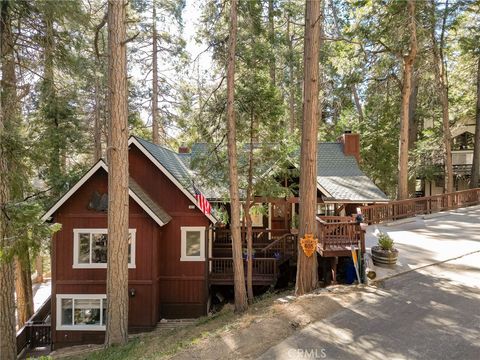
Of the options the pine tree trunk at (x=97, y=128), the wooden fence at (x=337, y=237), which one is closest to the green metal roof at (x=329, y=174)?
the wooden fence at (x=337, y=237)

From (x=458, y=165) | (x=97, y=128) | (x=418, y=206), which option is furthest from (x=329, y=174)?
(x=458, y=165)

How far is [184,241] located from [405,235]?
8.61 meters

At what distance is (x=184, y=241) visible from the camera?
13461mm

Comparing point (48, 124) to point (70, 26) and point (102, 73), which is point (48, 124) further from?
point (70, 26)

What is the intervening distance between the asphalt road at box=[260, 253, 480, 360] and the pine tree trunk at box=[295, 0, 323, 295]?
166cm

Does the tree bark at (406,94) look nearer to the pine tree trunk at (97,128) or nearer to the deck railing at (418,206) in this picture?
the deck railing at (418,206)

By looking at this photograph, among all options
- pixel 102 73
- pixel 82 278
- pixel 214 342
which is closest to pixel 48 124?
pixel 102 73

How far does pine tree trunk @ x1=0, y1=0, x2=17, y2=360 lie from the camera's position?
28.3 ft

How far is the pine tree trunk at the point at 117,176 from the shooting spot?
8508mm

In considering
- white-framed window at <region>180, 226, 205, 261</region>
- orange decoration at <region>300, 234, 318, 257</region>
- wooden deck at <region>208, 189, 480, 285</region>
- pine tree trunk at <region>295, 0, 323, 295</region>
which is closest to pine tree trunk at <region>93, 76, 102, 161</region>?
white-framed window at <region>180, 226, 205, 261</region>

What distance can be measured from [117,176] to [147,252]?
15.3ft

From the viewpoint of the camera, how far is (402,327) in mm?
6406

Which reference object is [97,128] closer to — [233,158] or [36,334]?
[36,334]

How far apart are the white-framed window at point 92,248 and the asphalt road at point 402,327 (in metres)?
7.85
